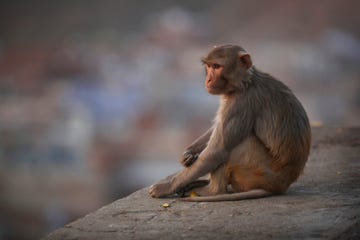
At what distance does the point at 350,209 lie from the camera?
16.0ft

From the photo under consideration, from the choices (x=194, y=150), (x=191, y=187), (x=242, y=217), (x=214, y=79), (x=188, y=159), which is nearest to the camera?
(x=242, y=217)

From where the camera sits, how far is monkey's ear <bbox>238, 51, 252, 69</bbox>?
5.42m

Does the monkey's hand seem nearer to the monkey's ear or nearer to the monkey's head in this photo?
the monkey's head

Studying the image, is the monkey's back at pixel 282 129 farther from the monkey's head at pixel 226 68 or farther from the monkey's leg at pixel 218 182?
the monkey's leg at pixel 218 182

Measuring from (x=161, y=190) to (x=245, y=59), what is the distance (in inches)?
49.3

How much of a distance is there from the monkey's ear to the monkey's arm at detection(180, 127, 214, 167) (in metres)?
0.66

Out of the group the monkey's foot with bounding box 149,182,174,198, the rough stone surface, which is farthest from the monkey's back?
→ the monkey's foot with bounding box 149,182,174,198

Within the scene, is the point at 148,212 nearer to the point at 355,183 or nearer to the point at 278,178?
the point at 278,178

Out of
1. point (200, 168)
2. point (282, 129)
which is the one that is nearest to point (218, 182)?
point (200, 168)

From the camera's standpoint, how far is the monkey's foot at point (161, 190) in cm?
563

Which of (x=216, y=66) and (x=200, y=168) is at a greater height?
(x=216, y=66)

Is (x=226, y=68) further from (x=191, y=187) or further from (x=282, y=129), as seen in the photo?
(x=191, y=187)

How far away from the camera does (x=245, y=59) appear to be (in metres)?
5.45

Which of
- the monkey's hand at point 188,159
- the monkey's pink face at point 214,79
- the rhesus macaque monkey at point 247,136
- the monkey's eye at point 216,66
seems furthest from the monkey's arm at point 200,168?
the monkey's eye at point 216,66
